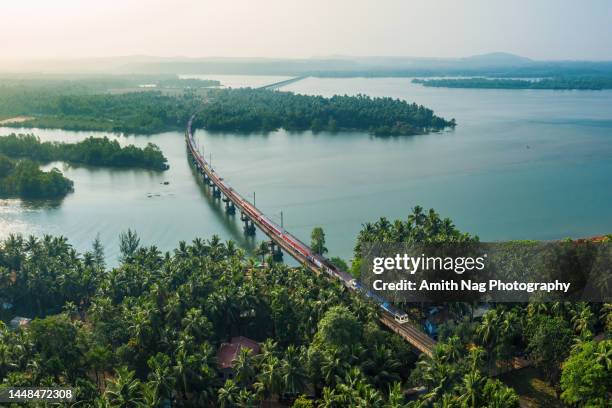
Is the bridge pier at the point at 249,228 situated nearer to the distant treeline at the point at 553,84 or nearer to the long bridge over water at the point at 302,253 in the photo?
the long bridge over water at the point at 302,253

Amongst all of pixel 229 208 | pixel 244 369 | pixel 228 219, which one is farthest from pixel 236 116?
pixel 244 369

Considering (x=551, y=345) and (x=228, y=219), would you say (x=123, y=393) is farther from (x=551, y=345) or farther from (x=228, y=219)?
(x=228, y=219)

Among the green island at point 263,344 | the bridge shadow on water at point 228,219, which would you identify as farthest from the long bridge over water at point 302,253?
the green island at point 263,344

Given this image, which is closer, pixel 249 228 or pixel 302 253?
pixel 302 253

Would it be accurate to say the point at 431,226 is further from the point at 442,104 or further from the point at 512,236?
the point at 442,104

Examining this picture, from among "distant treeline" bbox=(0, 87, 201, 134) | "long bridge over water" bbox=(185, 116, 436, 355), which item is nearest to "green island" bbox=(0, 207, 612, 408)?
"long bridge over water" bbox=(185, 116, 436, 355)

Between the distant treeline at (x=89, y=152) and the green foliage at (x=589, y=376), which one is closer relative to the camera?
the green foliage at (x=589, y=376)
